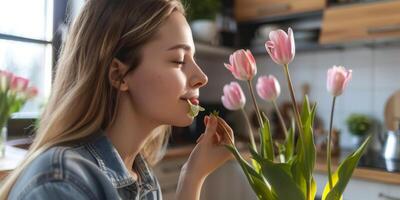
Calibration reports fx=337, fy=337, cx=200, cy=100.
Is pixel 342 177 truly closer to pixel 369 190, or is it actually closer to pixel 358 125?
pixel 369 190

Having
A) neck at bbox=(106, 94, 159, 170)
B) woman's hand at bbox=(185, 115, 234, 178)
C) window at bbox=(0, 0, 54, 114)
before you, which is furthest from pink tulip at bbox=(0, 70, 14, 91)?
woman's hand at bbox=(185, 115, 234, 178)

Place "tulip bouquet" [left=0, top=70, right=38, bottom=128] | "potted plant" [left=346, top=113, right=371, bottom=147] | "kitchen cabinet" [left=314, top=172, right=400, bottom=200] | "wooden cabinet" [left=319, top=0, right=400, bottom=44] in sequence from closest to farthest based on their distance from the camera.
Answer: "tulip bouquet" [left=0, top=70, right=38, bottom=128] → "kitchen cabinet" [left=314, top=172, right=400, bottom=200] → "wooden cabinet" [left=319, top=0, right=400, bottom=44] → "potted plant" [left=346, top=113, right=371, bottom=147]

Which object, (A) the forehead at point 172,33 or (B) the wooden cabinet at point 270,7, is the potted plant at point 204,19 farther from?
(A) the forehead at point 172,33

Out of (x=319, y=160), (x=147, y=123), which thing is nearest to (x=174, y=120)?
(x=147, y=123)

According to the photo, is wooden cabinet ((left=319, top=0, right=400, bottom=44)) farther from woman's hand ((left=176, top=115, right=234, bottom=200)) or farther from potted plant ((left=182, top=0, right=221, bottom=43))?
woman's hand ((left=176, top=115, right=234, bottom=200))

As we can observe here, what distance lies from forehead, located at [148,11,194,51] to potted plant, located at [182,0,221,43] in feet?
4.55

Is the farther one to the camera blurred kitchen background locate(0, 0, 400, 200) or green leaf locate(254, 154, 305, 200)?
blurred kitchen background locate(0, 0, 400, 200)

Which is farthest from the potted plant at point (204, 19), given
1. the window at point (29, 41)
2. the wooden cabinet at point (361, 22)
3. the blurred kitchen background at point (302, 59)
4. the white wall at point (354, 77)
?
the window at point (29, 41)

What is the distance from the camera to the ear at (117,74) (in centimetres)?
62

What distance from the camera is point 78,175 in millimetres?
479

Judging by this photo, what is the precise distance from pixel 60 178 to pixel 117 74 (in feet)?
0.76

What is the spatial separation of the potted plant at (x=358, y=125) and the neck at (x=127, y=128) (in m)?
1.56

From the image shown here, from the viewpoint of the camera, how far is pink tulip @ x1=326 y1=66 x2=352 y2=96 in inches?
20.4

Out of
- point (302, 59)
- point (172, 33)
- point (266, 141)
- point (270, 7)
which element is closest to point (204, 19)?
point (270, 7)
